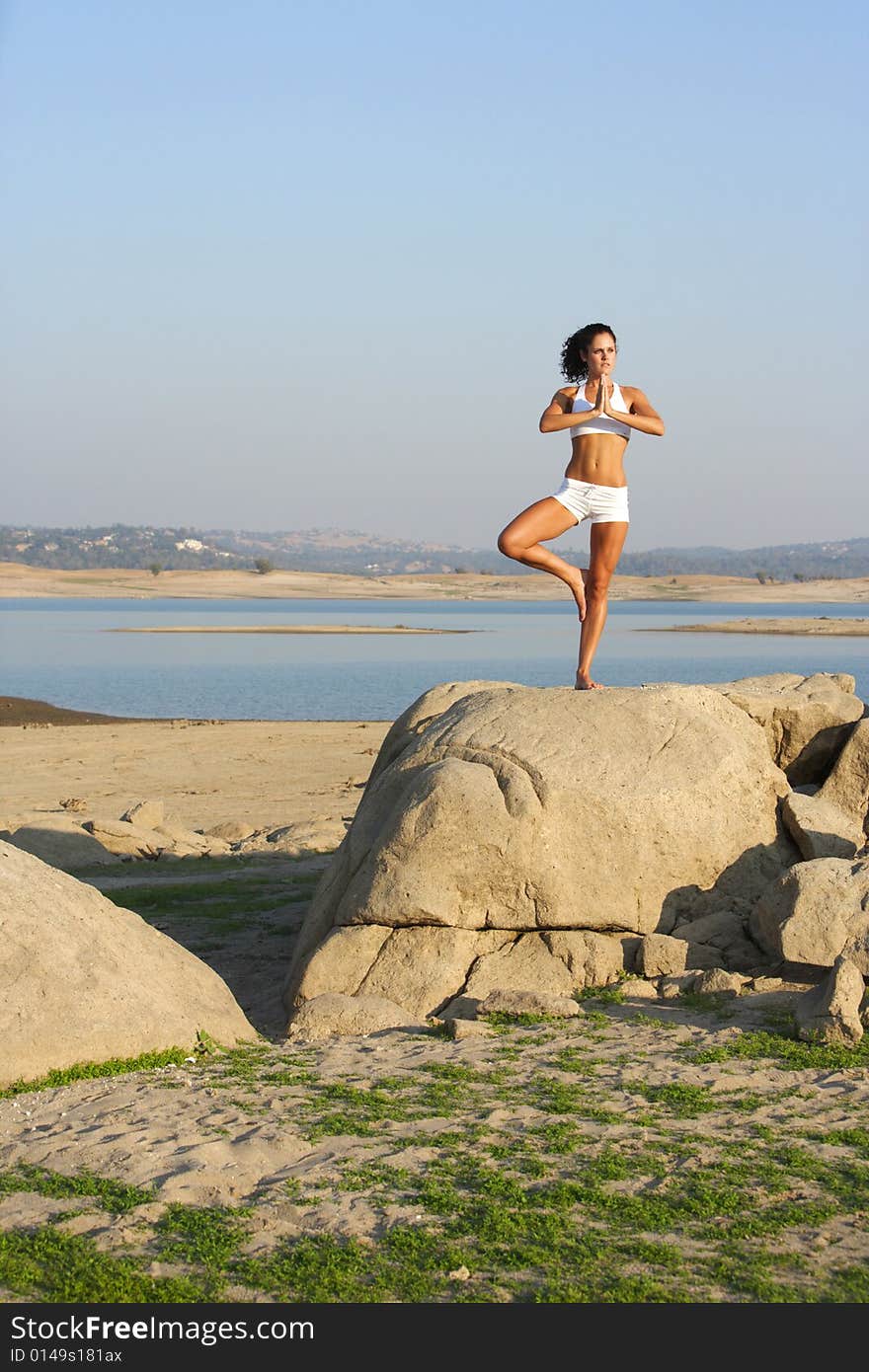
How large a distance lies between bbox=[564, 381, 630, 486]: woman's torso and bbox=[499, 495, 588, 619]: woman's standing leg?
0.33 metres

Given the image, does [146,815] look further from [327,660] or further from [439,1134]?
[327,660]

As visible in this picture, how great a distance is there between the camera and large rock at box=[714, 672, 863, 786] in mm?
12148

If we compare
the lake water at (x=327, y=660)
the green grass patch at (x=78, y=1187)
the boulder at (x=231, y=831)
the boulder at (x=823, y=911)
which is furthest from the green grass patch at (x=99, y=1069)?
the lake water at (x=327, y=660)

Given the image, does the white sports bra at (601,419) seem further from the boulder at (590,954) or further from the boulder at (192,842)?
the boulder at (192,842)

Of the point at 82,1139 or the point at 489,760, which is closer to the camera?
the point at 82,1139

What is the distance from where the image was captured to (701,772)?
1061 centimetres

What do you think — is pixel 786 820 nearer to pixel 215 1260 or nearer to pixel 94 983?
pixel 94 983

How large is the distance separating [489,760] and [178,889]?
213 inches

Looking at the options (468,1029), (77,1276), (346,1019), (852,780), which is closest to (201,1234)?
(77,1276)

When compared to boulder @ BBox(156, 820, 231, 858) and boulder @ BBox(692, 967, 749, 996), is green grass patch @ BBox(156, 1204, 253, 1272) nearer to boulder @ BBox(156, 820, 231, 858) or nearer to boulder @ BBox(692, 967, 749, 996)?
boulder @ BBox(692, 967, 749, 996)

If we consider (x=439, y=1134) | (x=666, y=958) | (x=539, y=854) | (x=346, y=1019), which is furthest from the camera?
(x=539, y=854)

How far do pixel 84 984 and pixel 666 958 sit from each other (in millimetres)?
3971

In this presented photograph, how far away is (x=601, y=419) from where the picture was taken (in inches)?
435
